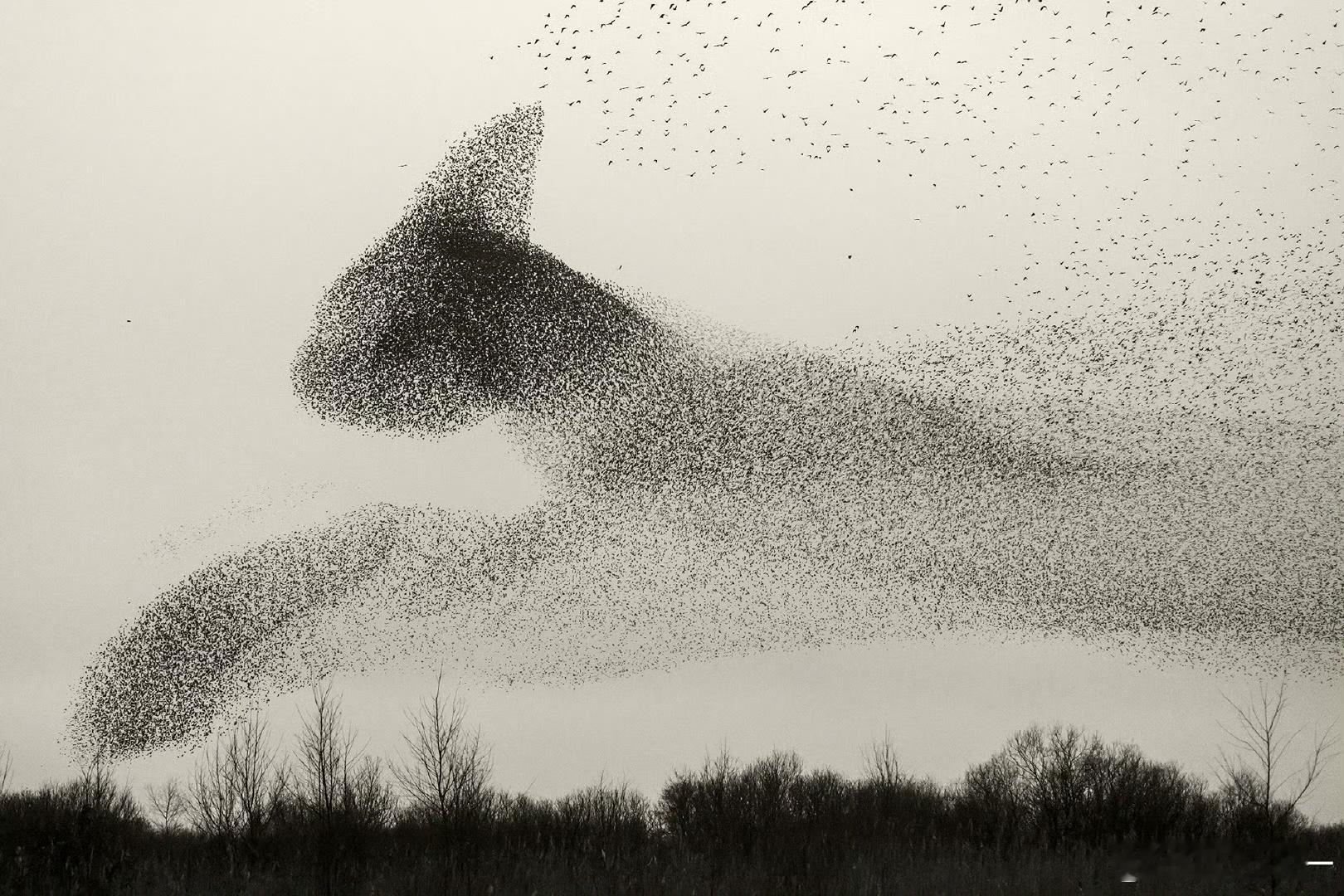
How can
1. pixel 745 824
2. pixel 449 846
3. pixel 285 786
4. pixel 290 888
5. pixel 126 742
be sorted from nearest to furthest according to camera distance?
pixel 126 742
pixel 290 888
pixel 449 846
pixel 285 786
pixel 745 824

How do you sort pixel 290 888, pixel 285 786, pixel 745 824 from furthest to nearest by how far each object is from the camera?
pixel 745 824
pixel 285 786
pixel 290 888

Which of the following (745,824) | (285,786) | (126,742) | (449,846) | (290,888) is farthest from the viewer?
(745,824)

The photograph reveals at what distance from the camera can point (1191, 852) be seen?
20.4 meters

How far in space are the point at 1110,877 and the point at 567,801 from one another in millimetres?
11956

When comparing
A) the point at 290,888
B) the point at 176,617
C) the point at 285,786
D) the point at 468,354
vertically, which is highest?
the point at 468,354

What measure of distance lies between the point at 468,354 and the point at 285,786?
9743 mm

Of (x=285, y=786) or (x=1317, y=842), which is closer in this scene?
(x=285, y=786)

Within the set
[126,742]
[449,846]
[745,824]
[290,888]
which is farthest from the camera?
[745,824]

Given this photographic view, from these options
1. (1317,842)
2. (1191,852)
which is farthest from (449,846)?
(1317,842)

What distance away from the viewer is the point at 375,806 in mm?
23578

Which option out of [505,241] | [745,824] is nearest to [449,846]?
[745,824]

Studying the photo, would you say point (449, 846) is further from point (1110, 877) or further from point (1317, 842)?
point (1317, 842)

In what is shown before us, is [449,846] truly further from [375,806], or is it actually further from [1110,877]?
[1110,877]

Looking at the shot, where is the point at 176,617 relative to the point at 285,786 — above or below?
above
